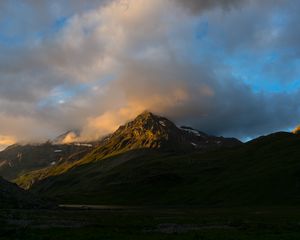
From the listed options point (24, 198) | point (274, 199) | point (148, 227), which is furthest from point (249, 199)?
point (148, 227)

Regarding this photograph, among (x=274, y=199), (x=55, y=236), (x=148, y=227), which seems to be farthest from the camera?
(x=274, y=199)

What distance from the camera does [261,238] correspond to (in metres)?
47.4

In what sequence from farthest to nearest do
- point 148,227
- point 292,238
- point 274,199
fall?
point 274,199 < point 148,227 < point 292,238

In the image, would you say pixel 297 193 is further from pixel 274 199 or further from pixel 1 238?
pixel 1 238

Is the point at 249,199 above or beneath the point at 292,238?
above

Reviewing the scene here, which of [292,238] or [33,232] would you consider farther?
[33,232]

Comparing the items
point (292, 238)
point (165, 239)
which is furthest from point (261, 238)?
point (165, 239)

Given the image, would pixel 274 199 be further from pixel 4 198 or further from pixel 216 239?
pixel 216 239

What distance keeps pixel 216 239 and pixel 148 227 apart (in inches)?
767

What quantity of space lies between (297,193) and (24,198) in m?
117

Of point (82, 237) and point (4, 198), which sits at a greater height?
point (4, 198)

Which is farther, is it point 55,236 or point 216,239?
point 55,236

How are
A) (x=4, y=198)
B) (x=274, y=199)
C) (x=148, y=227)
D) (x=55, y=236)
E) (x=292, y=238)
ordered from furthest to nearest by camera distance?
(x=274, y=199) → (x=4, y=198) → (x=148, y=227) → (x=55, y=236) → (x=292, y=238)

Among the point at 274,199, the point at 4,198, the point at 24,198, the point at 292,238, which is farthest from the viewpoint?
the point at 274,199
